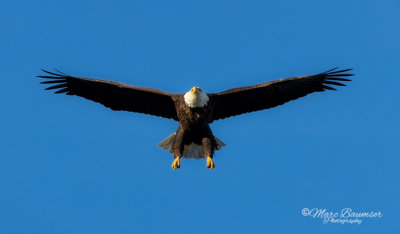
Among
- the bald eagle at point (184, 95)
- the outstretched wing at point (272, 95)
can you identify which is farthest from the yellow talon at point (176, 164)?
the outstretched wing at point (272, 95)

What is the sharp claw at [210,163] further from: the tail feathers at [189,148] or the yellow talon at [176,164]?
the tail feathers at [189,148]

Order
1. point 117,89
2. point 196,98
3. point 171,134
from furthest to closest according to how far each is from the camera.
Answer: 1. point 171,134
2. point 117,89
3. point 196,98

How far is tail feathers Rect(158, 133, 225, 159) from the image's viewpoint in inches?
426

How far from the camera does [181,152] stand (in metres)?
10.2

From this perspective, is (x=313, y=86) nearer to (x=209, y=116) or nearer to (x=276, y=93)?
(x=276, y=93)

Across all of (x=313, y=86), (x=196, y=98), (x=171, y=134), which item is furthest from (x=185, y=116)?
(x=313, y=86)

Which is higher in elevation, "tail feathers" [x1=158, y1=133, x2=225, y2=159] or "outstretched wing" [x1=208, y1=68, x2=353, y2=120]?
"outstretched wing" [x1=208, y1=68, x2=353, y2=120]

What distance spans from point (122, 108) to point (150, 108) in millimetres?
450

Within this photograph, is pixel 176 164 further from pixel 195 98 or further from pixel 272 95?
pixel 272 95

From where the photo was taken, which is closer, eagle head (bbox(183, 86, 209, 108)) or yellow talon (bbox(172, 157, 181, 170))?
eagle head (bbox(183, 86, 209, 108))

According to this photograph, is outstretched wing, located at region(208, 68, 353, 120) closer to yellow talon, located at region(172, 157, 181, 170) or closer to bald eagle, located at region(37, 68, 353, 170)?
bald eagle, located at region(37, 68, 353, 170)

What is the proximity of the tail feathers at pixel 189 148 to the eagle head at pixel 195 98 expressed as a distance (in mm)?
917

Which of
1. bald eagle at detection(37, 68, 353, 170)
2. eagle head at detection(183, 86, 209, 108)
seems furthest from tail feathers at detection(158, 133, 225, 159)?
eagle head at detection(183, 86, 209, 108)

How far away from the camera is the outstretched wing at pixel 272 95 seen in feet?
34.9
